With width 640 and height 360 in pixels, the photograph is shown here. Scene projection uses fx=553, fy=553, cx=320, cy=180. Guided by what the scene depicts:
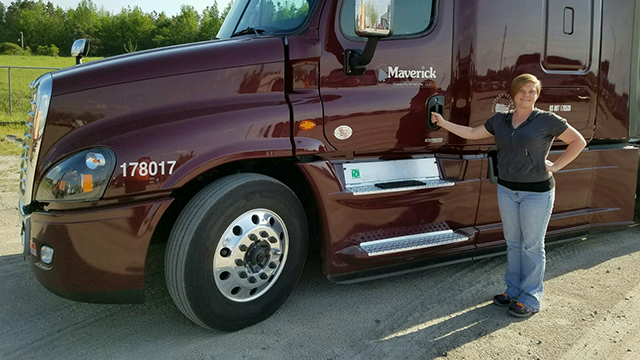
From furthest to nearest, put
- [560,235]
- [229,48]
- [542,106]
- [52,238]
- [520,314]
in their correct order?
[560,235] < [542,106] < [520,314] < [229,48] < [52,238]

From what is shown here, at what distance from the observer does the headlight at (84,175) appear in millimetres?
3062

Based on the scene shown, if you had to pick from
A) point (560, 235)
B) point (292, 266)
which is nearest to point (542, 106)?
point (560, 235)

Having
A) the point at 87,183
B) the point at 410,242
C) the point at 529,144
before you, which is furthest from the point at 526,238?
the point at 87,183

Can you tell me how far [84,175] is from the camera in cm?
306

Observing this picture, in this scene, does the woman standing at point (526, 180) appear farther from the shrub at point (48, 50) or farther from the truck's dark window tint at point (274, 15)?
the shrub at point (48, 50)

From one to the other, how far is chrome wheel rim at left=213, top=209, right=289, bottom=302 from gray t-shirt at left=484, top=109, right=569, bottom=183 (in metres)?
1.65

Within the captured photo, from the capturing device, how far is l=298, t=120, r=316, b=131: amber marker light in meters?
3.65

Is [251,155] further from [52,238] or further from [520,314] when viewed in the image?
[520,314]

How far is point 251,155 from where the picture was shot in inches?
136

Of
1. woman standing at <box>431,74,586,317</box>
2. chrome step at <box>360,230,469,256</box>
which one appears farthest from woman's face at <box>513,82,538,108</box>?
chrome step at <box>360,230,469,256</box>

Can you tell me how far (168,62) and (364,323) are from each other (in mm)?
2123

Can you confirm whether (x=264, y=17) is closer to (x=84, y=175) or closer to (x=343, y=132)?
(x=343, y=132)

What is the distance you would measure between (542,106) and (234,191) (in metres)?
2.85

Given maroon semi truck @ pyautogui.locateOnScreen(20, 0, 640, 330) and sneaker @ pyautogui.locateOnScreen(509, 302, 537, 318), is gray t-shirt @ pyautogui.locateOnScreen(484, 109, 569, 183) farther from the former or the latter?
sneaker @ pyautogui.locateOnScreen(509, 302, 537, 318)
